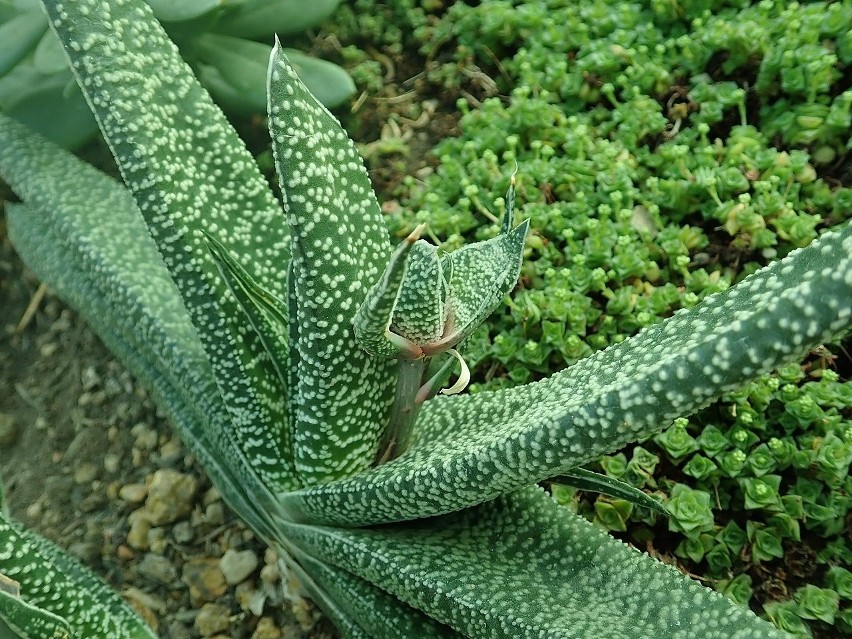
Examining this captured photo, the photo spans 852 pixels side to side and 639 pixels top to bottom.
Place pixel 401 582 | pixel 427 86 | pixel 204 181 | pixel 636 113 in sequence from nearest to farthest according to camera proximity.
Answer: pixel 401 582
pixel 204 181
pixel 636 113
pixel 427 86

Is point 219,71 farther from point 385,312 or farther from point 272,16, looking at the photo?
point 385,312

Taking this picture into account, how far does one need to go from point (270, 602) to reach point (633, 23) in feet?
4.33

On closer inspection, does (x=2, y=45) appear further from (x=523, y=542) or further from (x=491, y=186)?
(x=523, y=542)

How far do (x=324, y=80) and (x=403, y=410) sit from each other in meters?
0.79

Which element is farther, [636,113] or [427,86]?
[427,86]

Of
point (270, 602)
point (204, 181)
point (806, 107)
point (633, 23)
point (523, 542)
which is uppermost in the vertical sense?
point (204, 181)

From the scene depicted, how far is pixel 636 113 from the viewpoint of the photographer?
1.43 metres

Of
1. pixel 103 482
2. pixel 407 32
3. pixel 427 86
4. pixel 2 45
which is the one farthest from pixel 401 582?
pixel 407 32

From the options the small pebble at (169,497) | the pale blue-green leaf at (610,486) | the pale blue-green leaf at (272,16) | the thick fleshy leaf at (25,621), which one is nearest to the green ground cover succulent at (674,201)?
the pale blue-green leaf at (610,486)

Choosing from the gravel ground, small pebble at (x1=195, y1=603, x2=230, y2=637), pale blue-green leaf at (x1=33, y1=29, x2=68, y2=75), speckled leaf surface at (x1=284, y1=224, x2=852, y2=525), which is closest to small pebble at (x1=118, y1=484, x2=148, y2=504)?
the gravel ground

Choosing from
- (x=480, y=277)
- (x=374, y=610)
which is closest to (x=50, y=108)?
(x=480, y=277)

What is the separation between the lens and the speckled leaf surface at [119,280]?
40.3 inches

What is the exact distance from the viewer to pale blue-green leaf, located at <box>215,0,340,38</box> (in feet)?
4.76

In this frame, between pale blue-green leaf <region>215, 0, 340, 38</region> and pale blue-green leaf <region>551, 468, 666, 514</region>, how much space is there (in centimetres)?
107
